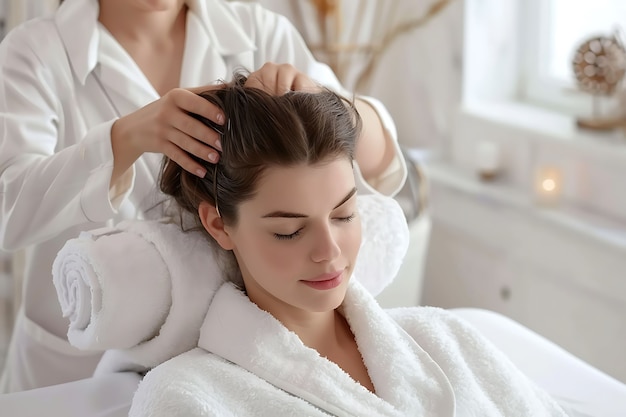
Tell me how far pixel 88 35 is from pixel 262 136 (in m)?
0.42

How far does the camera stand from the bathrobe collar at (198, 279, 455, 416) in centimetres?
111

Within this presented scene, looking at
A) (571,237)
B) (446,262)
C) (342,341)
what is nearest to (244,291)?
(342,341)

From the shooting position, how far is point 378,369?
119 cm

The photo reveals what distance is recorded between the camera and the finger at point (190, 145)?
107 centimetres

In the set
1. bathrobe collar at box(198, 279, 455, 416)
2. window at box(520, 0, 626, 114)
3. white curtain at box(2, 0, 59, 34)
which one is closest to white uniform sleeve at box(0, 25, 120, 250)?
bathrobe collar at box(198, 279, 455, 416)

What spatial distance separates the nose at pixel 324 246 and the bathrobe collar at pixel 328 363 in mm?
124

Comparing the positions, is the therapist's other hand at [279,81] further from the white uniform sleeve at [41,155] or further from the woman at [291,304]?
the white uniform sleeve at [41,155]

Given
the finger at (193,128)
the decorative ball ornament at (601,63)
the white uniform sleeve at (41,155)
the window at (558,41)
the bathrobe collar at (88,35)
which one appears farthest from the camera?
the window at (558,41)

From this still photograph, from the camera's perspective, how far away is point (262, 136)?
1.08m

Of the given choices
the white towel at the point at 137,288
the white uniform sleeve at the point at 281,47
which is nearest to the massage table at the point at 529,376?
the white towel at the point at 137,288

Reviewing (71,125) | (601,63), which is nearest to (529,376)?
(71,125)

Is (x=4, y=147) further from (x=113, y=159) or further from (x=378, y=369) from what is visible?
(x=378, y=369)

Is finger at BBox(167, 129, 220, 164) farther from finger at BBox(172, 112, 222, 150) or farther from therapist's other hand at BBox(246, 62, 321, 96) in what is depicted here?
therapist's other hand at BBox(246, 62, 321, 96)

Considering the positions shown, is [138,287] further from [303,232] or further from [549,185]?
[549,185]
